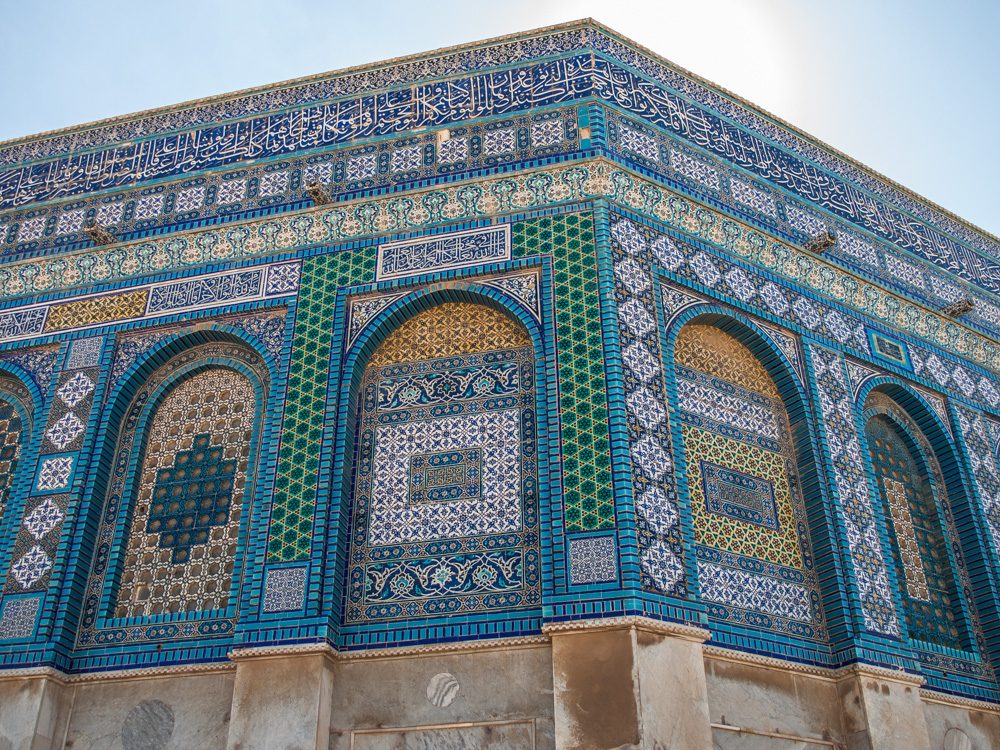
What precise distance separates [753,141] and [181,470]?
5.79 meters

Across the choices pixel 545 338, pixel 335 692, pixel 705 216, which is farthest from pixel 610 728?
pixel 705 216

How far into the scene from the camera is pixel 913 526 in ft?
28.7

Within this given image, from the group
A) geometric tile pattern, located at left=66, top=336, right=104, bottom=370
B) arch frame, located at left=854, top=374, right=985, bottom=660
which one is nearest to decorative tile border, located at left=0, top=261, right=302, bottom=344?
geometric tile pattern, located at left=66, top=336, right=104, bottom=370

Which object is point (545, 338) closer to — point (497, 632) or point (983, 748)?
point (497, 632)

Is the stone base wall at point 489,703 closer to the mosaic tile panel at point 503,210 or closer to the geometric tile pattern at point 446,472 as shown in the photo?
the geometric tile pattern at point 446,472

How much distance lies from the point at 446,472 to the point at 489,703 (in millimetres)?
1630

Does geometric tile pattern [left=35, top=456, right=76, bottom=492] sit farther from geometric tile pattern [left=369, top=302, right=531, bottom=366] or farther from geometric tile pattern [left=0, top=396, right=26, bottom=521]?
geometric tile pattern [left=369, top=302, right=531, bottom=366]

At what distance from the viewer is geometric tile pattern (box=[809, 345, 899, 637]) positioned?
7.45 meters

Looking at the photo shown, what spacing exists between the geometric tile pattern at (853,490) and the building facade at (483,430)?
0.04m

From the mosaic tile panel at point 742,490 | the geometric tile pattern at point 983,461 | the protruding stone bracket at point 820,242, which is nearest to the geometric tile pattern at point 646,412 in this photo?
the mosaic tile panel at point 742,490

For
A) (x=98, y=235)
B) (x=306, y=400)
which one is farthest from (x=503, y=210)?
(x=98, y=235)

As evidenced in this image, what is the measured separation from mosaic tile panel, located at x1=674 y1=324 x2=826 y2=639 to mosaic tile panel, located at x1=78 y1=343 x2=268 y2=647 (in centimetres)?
328

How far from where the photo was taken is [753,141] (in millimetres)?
9508

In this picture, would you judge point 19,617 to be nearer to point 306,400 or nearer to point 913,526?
point 306,400
